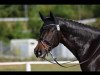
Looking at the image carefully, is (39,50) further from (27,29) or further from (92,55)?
(27,29)

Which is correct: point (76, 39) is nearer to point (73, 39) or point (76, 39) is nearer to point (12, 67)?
point (73, 39)

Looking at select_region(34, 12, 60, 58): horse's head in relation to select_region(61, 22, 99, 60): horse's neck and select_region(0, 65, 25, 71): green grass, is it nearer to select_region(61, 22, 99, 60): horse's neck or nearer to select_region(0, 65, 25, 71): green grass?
select_region(61, 22, 99, 60): horse's neck

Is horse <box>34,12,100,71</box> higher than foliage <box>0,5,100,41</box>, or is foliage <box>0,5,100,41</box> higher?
horse <box>34,12,100,71</box>

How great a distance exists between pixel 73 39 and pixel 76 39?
4 centimetres

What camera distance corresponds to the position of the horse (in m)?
5.86

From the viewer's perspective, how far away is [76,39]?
19.8ft

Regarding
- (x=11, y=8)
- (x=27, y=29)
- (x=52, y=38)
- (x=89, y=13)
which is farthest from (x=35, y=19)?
(x=52, y=38)

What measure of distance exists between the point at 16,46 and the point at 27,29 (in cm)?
1212

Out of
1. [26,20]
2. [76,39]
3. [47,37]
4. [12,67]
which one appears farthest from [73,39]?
[26,20]

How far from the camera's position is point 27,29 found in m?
39.4

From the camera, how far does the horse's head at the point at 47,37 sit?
5.91m

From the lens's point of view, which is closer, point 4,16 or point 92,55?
point 92,55

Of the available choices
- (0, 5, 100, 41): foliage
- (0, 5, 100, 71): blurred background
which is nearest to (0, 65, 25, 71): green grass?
(0, 5, 100, 71): blurred background

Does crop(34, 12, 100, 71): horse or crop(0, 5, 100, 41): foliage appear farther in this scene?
crop(0, 5, 100, 41): foliage
